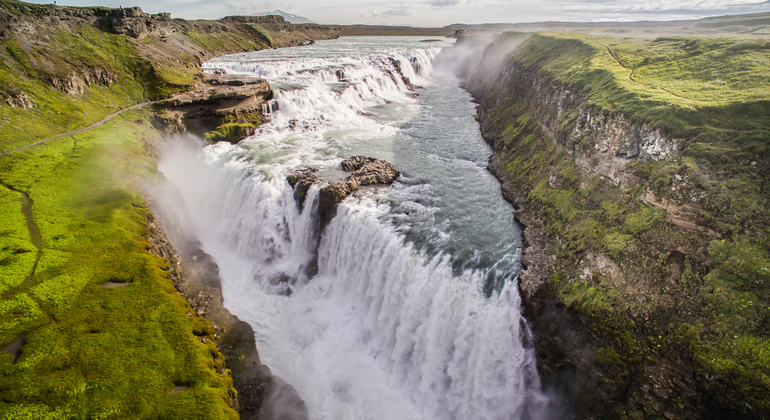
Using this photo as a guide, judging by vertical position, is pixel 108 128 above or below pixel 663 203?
above

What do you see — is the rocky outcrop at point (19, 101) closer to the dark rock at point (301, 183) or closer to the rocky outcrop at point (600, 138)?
the dark rock at point (301, 183)

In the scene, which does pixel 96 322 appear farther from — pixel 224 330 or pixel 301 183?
pixel 301 183

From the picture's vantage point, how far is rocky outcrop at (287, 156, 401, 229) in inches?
832

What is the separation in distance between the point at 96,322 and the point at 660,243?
69.2ft

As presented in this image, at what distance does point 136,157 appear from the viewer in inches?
998

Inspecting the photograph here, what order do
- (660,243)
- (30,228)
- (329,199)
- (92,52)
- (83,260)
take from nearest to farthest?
(660,243) → (83,260) → (30,228) → (329,199) → (92,52)

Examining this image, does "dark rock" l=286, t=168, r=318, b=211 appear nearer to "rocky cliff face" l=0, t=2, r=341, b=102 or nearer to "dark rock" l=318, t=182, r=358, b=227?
"dark rock" l=318, t=182, r=358, b=227

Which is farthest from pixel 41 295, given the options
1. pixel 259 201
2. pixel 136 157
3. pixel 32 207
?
pixel 136 157

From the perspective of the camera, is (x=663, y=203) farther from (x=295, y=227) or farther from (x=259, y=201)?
(x=259, y=201)

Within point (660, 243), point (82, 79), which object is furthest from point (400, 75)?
point (660, 243)

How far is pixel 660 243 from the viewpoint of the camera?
493 inches

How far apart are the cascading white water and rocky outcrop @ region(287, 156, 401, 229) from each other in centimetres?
66

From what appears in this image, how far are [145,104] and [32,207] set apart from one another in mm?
19683

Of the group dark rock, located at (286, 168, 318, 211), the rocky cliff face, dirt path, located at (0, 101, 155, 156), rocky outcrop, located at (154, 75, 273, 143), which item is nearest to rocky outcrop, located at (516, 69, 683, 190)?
dark rock, located at (286, 168, 318, 211)
